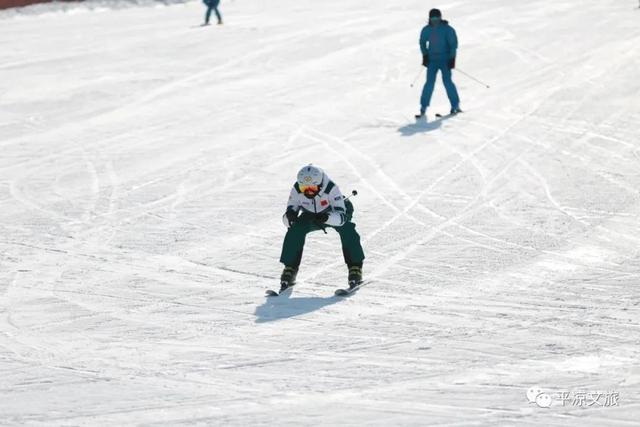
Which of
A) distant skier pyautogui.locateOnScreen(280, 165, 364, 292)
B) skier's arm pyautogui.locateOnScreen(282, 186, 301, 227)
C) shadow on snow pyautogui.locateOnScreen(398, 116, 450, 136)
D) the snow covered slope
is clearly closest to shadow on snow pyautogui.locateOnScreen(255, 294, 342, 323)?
the snow covered slope

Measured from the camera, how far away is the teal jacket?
719 inches

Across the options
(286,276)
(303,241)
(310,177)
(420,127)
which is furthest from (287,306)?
(420,127)

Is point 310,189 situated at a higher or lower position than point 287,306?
higher

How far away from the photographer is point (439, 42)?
18359 mm

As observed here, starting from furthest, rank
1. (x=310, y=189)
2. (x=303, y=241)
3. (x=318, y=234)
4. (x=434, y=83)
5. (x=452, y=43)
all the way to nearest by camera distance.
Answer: (x=434, y=83), (x=452, y=43), (x=318, y=234), (x=303, y=241), (x=310, y=189)

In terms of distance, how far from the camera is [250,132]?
1795 centimetres

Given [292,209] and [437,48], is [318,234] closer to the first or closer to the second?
[292,209]

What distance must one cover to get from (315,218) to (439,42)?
8.26m

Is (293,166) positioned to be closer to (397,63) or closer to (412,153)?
(412,153)

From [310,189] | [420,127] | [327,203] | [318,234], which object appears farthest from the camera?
[420,127]

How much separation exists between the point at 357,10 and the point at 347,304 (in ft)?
66.9

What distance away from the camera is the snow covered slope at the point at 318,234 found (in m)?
8.29

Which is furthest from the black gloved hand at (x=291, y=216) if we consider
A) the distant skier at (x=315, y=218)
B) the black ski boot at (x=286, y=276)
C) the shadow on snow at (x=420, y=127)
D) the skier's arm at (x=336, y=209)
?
the shadow on snow at (x=420, y=127)

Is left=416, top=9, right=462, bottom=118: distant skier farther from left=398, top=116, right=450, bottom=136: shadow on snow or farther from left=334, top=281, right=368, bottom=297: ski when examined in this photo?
left=334, top=281, right=368, bottom=297: ski
